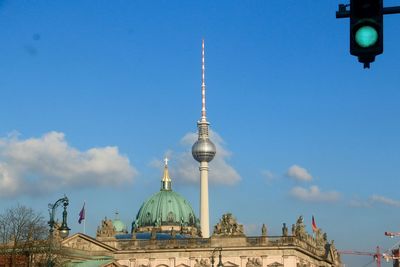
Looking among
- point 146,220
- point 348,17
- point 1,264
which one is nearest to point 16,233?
point 1,264

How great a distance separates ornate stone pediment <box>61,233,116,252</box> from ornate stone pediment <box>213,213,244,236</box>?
65.5 ft

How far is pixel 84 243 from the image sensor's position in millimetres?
120250

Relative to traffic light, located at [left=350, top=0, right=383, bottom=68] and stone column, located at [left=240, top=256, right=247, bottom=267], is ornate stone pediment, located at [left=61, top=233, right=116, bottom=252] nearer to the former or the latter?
stone column, located at [left=240, top=256, right=247, bottom=267]

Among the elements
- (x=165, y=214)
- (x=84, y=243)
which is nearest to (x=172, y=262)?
(x=84, y=243)

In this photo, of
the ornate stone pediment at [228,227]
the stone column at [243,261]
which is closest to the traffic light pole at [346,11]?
the stone column at [243,261]

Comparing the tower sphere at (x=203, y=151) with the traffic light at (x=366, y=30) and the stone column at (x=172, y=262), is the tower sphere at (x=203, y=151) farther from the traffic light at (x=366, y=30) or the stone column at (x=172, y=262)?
the traffic light at (x=366, y=30)

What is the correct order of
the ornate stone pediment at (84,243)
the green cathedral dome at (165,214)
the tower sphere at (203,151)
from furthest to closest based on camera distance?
the tower sphere at (203,151)
the green cathedral dome at (165,214)
the ornate stone pediment at (84,243)

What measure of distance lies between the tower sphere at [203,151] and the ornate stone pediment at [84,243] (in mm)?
69062

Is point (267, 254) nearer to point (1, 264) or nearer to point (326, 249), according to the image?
point (326, 249)

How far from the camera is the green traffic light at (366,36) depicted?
11.9 meters

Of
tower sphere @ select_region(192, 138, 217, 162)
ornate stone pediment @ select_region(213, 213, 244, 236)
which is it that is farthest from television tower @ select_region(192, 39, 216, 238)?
ornate stone pediment @ select_region(213, 213, 244, 236)

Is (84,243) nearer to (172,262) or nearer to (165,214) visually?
(172,262)

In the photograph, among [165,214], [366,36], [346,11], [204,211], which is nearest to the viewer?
[366,36]

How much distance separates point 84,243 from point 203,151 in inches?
2886
